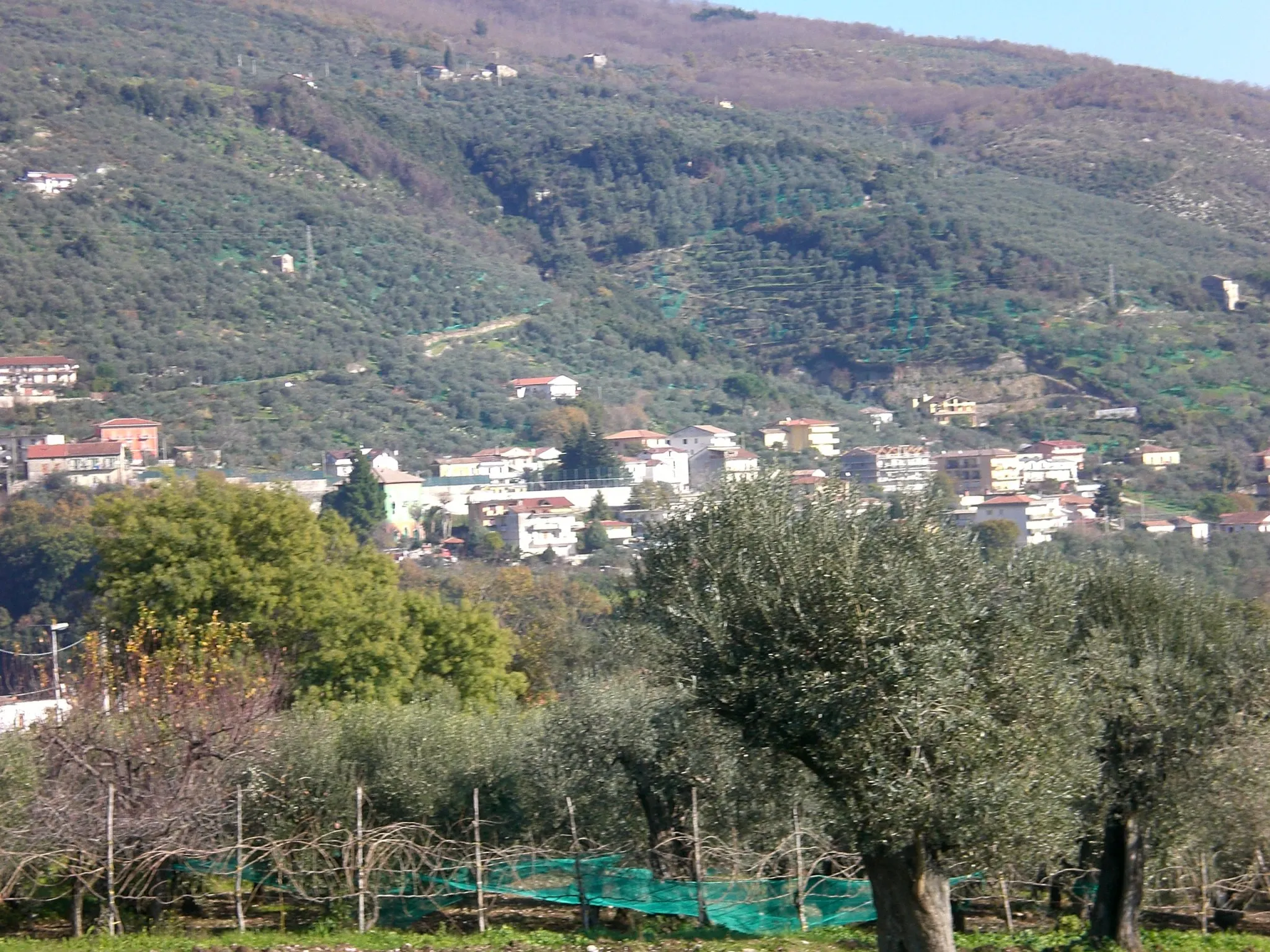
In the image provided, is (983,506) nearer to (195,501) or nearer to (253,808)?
(195,501)

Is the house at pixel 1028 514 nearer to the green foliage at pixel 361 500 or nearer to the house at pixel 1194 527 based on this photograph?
the house at pixel 1194 527

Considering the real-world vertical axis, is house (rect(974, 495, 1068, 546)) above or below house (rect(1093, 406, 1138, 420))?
below

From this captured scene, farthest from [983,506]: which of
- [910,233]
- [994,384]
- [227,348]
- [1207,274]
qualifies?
[910,233]

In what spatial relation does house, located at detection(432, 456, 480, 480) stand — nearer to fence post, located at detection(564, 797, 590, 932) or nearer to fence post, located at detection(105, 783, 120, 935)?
fence post, located at detection(564, 797, 590, 932)

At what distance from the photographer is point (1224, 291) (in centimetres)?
12975

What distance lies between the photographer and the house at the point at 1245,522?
73.4 metres

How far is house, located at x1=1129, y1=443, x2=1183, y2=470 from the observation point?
3765 inches

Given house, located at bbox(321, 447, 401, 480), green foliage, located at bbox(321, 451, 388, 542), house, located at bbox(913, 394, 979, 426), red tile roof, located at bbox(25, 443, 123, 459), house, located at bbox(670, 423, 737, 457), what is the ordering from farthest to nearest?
house, located at bbox(913, 394, 979, 426)
house, located at bbox(670, 423, 737, 457)
house, located at bbox(321, 447, 401, 480)
red tile roof, located at bbox(25, 443, 123, 459)
green foliage, located at bbox(321, 451, 388, 542)

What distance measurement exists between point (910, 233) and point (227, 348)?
77281mm

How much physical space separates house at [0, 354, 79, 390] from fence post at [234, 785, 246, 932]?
90.5m

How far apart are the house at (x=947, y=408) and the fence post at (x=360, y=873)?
4065 inches

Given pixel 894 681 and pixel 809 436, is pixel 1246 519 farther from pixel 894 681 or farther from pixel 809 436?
pixel 894 681

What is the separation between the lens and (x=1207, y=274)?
13575 centimetres

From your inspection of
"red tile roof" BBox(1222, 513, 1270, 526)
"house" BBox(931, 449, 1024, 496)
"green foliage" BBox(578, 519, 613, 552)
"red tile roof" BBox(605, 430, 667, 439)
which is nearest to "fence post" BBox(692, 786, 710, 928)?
"red tile roof" BBox(1222, 513, 1270, 526)
